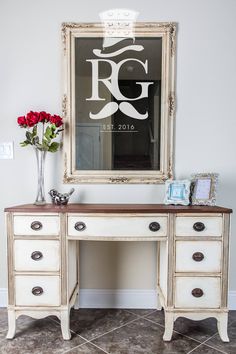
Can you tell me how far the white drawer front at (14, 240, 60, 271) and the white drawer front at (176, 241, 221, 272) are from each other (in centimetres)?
77

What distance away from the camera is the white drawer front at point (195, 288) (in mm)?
1619

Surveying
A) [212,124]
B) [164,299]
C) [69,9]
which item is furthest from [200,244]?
[69,9]

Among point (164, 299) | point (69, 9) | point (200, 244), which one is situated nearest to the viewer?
point (200, 244)

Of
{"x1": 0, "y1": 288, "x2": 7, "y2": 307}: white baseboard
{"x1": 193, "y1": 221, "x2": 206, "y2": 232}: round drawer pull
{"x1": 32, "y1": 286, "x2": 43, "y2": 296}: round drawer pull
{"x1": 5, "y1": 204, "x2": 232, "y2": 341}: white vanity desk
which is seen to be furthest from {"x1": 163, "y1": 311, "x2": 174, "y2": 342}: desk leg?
{"x1": 0, "y1": 288, "x2": 7, "y2": 307}: white baseboard

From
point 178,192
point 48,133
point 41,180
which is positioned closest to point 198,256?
point 178,192

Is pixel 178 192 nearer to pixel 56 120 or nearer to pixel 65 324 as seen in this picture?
pixel 56 120

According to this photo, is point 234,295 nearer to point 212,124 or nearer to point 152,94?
point 212,124

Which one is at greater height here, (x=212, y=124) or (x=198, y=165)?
(x=212, y=124)

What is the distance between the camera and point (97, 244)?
208cm

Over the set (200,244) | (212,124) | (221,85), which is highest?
(221,85)

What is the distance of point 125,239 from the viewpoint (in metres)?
1.63

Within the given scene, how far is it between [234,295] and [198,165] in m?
1.08

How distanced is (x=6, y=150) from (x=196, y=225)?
1538 mm

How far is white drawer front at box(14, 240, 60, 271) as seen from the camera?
1.63 m
